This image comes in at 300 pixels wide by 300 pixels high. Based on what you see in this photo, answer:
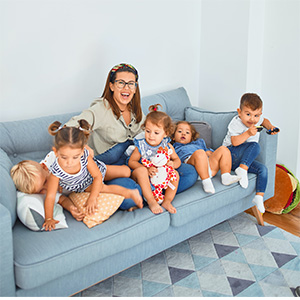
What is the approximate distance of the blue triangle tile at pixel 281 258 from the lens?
87.4 inches

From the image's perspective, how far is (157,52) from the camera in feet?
10.2

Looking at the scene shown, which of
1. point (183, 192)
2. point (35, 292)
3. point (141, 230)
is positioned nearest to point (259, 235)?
point (183, 192)

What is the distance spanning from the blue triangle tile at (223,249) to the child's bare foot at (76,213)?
0.91m

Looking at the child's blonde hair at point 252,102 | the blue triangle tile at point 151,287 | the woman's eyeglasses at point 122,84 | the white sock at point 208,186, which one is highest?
the woman's eyeglasses at point 122,84

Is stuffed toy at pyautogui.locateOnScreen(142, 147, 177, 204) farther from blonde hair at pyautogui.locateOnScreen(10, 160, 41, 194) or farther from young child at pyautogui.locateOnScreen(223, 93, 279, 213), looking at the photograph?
blonde hair at pyautogui.locateOnScreen(10, 160, 41, 194)

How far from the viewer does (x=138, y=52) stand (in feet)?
9.77

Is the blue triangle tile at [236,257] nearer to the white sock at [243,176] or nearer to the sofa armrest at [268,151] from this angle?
the white sock at [243,176]

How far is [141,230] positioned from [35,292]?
1.88ft

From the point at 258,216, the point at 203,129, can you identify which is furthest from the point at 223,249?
the point at 203,129

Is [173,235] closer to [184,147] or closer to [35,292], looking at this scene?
[184,147]

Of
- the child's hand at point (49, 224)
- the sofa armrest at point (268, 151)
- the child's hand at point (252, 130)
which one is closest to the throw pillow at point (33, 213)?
the child's hand at point (49, 224)

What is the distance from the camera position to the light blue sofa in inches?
63.4

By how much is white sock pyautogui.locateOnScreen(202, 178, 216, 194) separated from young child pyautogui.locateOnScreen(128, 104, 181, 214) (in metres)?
0.19

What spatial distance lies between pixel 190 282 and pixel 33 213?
917 millimetres
